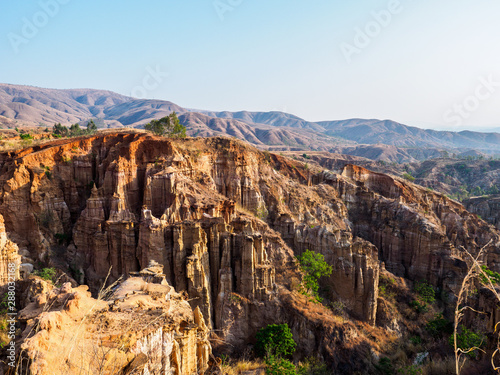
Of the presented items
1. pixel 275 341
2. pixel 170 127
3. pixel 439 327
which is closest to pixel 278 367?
pixel 275 341

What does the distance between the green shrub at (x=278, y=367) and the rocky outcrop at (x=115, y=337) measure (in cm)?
828

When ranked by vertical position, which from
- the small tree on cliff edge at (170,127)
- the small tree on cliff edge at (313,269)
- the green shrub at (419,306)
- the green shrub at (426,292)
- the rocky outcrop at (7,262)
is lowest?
the green shrub at (419,306)

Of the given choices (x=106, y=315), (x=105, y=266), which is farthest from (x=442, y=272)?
(x=106, y=315)

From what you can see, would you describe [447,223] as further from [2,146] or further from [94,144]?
[2,146]

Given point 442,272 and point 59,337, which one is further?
point 442,272

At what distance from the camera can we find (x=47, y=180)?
27.2 m

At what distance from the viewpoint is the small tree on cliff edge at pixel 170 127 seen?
4181cm

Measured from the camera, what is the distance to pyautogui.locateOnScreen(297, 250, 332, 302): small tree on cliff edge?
2750 centimetres

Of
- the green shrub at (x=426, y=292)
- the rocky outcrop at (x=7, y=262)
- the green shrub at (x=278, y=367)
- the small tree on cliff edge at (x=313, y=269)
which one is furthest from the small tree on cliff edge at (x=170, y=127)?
the green shrub at (x=426, y=292)

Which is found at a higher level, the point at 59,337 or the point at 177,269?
the point at 59,337

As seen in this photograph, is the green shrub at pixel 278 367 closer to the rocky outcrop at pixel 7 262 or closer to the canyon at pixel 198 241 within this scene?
the canyon at pixel 198 241

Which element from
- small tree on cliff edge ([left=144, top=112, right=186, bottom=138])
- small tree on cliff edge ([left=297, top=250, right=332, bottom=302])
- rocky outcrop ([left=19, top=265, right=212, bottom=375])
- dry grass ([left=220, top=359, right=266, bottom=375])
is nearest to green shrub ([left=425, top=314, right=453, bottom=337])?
small tree on cliff edge ([left=297, top=250, right=332, bottom=302])

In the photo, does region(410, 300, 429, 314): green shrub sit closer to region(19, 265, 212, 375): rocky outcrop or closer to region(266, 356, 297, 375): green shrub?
region(266, 356, 297, 375): green shrub

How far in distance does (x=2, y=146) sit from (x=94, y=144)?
8663 millimetres
